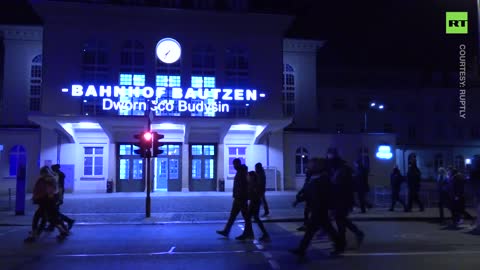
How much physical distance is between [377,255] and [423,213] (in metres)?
8.83

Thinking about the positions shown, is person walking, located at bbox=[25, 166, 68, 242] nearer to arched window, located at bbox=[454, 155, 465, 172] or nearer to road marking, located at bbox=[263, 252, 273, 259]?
road marking, located at bbox=[263, 252, 273, 259]

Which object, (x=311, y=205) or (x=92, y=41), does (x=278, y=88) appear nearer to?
(x=92, y=41)

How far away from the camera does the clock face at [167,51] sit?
97.6 feet

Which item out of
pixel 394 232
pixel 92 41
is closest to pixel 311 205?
pixel 394 232

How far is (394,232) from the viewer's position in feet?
42.3

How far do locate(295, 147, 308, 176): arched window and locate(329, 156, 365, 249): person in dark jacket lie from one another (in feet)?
71.3

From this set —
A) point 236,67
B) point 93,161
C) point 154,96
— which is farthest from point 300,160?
point 93,161

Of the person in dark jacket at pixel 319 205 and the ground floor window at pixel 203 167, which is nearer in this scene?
the person in dark jacket at pixel 319 205

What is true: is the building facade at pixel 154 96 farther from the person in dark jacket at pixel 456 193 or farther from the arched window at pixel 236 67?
the person in dark jacket at pixel 456 193

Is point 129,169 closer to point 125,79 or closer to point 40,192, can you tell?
point 125,79

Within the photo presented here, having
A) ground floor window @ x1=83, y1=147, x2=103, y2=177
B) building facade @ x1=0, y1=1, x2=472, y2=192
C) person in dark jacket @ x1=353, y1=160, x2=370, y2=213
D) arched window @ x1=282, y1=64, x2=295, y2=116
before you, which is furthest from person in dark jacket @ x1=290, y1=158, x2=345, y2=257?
arched window @ x1=282, y1=64, x2=295, y2=116

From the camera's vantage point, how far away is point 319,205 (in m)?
9.28

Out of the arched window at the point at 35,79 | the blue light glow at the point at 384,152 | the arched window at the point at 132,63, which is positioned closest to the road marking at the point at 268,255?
the arched window at the point at 132,63

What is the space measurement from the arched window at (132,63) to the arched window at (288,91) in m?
10.7
